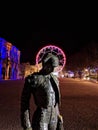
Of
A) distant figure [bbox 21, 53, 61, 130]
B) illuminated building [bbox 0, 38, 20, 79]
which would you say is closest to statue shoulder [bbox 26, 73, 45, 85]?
distant figure [bbox 21, 53, 61, 130]

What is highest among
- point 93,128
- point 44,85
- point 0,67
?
point 0,67

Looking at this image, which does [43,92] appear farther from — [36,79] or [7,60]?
[7,60]

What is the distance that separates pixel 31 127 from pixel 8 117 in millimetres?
8645

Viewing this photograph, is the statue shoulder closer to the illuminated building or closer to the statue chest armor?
the statue chest armor

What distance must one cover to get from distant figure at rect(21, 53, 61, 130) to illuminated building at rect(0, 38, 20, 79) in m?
64.2

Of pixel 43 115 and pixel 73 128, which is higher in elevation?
pixel 43 115

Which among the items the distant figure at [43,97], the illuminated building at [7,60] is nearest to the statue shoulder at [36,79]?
the distant figure at [43,97]

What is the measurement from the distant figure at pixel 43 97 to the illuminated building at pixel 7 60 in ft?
211

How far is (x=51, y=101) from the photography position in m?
3.90

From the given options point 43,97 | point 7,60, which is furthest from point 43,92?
point 7,60

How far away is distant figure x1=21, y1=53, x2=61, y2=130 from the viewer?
12.7 feet

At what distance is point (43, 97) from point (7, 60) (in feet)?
224

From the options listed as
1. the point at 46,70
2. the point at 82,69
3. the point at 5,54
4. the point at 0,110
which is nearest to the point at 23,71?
the point at 82,69

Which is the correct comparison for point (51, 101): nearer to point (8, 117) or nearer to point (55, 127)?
point (55, 127)
